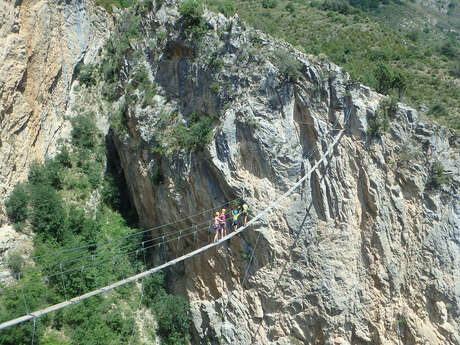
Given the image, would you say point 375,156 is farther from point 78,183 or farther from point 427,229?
point 78,183

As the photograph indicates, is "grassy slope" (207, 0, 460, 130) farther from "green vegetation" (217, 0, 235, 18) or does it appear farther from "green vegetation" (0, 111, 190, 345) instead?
"green vegetation" (0, 111, 190, 345)

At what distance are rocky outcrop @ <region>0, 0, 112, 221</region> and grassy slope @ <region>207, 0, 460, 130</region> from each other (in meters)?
6.76

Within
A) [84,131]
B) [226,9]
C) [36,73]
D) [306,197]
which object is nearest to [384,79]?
[306,197]

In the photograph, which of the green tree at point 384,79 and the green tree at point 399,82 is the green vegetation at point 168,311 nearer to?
the green tree at point 384,79

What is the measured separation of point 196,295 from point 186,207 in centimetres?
355

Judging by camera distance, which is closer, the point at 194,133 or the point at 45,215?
the point at 194,133

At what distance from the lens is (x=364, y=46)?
2184cm

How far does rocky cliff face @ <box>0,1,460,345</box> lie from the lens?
42.5 feet

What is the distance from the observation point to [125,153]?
16516 mm

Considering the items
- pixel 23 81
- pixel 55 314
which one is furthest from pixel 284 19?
pixel 55 314

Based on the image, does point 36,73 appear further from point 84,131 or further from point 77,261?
point 77,261

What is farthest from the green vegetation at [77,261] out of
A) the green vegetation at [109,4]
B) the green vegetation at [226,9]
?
the green vegetation at [109,4]

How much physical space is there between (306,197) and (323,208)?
701mm

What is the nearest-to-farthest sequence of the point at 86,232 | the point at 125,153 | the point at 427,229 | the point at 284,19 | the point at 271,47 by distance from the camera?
the point at 427,229, the point at 271,47, the point at 86,232, the point at 125,153, the point at 284,19
